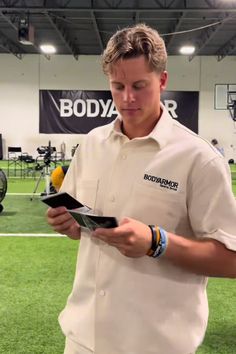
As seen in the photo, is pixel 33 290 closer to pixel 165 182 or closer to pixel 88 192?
pixel 88 192

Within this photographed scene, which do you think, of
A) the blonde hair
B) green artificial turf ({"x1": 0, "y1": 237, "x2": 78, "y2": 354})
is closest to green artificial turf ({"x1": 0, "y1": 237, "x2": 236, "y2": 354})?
green artificial turf ({"x1": 0, "y1": 237, "x2": 78, "y2": 354})

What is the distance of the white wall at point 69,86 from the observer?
21.8 metres

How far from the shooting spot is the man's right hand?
1.31m

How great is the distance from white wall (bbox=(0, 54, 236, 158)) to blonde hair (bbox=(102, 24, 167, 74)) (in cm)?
2071

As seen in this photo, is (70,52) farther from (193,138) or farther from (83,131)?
(193,138)

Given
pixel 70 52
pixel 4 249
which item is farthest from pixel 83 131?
pixel 4 249

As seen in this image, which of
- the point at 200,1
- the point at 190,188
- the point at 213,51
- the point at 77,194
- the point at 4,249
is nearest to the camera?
the point at 190,188

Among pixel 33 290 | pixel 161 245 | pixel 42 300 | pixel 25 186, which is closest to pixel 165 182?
pixel 161 245

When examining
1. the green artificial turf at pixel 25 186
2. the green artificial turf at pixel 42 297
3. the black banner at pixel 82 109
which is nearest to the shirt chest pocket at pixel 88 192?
the green artificial turf at pixel 42 297

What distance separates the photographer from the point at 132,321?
1.22m

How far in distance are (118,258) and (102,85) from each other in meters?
21.1

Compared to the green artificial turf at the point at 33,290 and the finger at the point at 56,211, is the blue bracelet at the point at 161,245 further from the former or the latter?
the green artificial turf at the point at 33,290

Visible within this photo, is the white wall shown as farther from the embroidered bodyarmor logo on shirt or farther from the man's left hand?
the man's left hand

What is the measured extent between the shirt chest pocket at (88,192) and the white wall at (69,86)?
808 inches
